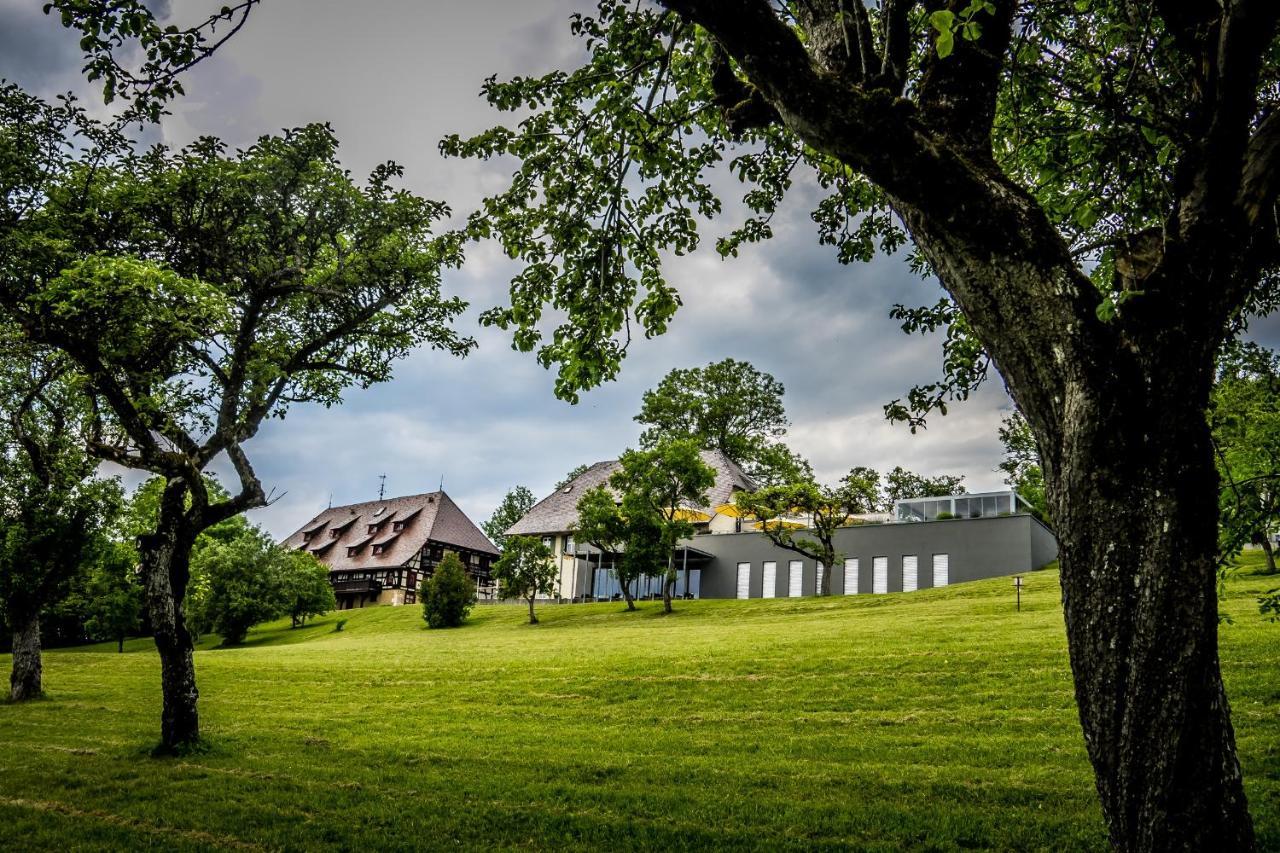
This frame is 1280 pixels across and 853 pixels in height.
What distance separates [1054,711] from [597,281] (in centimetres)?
966

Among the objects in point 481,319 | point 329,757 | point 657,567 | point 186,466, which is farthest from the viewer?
point 657,567

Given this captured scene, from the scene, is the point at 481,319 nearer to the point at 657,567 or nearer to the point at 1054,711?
the point at 1054,711

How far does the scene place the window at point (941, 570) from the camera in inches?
1337

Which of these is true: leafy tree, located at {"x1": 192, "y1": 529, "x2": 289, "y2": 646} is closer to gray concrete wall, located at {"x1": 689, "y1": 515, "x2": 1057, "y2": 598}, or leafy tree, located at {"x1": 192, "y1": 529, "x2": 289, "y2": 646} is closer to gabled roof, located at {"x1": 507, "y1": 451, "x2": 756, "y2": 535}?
gabled roof, located at {"x1": 507, "y1": 451, "x2": 756, "y2": 535}

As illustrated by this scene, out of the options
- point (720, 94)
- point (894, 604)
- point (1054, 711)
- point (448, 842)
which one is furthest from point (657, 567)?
point (720, 94)

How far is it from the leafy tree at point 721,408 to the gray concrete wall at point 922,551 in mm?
12551

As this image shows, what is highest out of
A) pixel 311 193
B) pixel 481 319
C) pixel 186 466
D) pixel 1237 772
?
pixel 311 193

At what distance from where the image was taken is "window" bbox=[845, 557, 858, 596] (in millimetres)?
36125

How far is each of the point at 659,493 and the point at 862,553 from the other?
10440 mm

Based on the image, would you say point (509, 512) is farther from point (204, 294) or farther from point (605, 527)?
point (204, 294)

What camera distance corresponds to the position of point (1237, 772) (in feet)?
10.7

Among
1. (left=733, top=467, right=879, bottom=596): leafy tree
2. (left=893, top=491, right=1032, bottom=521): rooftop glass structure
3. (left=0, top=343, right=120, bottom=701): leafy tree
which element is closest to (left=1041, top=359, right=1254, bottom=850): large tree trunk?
(left=0, top=343, right=120, bottom=701): leafy tree

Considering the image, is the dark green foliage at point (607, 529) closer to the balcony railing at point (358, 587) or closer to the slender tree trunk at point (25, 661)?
the slender tree trunk at point (25, 661)

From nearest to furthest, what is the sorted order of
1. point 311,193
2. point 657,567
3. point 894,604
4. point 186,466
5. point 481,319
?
point 481,319, point 186,466, point 311,193, point 894,604, point 657,567
